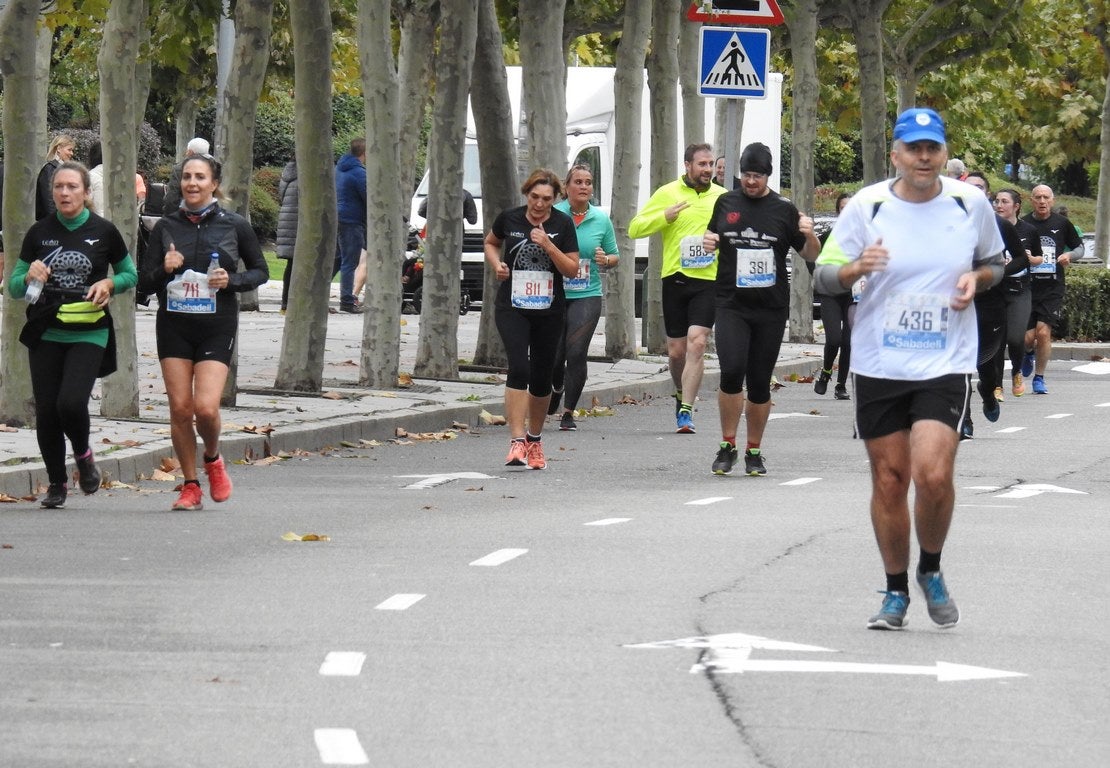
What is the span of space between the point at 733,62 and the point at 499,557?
970 cm

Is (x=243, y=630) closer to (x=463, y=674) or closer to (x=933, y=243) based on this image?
(x=463, y=674)

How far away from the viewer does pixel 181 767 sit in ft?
19.6

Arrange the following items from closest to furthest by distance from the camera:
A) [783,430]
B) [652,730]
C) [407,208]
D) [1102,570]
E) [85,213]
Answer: [652,730]
[1102,570]
[85,213]
[783,430]
[407,208]

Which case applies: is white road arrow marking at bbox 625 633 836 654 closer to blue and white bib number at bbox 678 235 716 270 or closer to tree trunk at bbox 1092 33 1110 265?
blue and white bib number at bbox 678 235 716 270

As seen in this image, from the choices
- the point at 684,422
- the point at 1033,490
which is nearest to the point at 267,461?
the point at 684,422

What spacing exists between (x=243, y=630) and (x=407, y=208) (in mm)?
17040

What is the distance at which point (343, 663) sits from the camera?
7453 mm

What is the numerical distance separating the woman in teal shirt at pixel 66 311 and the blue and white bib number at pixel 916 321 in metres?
5.10

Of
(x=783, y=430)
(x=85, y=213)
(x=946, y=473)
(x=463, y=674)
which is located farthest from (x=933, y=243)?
(x=783, y=430)

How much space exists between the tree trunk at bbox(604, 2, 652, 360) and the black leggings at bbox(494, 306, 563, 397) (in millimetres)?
8769

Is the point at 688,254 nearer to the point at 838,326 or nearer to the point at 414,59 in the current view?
the point at 838,326

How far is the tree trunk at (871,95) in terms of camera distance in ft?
98.2

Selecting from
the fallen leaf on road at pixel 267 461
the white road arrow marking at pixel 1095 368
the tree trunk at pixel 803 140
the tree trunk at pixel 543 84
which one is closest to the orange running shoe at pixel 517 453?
the fallen leaf on road at pixel 267 461

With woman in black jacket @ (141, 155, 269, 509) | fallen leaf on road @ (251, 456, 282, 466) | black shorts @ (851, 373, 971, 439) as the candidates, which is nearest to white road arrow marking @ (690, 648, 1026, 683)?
black shorts @ (851, 373, 971, 439)
